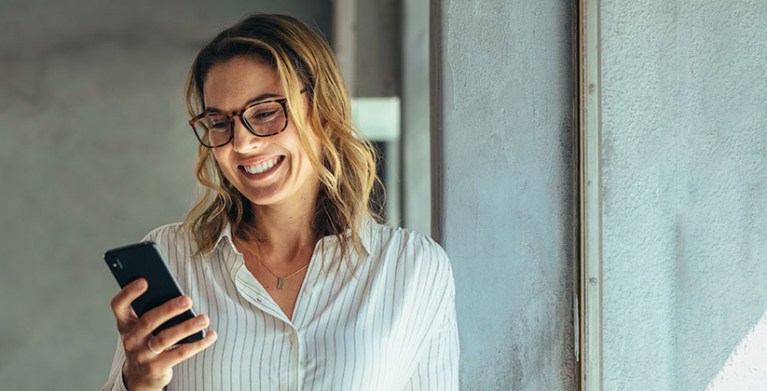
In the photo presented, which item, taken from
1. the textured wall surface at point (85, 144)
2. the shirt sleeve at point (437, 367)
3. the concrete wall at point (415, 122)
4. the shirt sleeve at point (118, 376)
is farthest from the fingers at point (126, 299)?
the textured wall surface at point (85, 144)

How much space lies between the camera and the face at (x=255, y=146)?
5.14 ft

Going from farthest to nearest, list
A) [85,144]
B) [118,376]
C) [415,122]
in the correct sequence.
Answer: [85,144]
[415,122]
[118,376]

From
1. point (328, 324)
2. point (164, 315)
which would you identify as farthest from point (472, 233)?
point (164, 315)

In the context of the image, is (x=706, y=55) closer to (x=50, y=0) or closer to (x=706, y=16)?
(x=706, y=16)

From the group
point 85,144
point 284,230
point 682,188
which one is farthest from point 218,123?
point 85,144

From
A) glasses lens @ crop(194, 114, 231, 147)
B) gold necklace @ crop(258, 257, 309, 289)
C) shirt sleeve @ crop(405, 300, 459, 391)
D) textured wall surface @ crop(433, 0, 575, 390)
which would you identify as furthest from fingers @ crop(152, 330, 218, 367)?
textured wall surface @ crop(433, 0, 575, 390)

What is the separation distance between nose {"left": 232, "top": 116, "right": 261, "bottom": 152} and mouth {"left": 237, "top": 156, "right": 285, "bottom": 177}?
0.12 feet

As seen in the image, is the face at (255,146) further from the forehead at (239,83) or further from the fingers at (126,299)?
the fingers at (126,299)

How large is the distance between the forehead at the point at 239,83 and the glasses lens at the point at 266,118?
2 centimetres

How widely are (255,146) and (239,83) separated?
13cm

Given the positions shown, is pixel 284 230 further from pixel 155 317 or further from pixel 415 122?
pixel 415 122

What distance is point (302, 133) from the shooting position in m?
1.60

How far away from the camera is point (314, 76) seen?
1.66 meters

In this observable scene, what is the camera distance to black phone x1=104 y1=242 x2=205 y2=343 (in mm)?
1394
